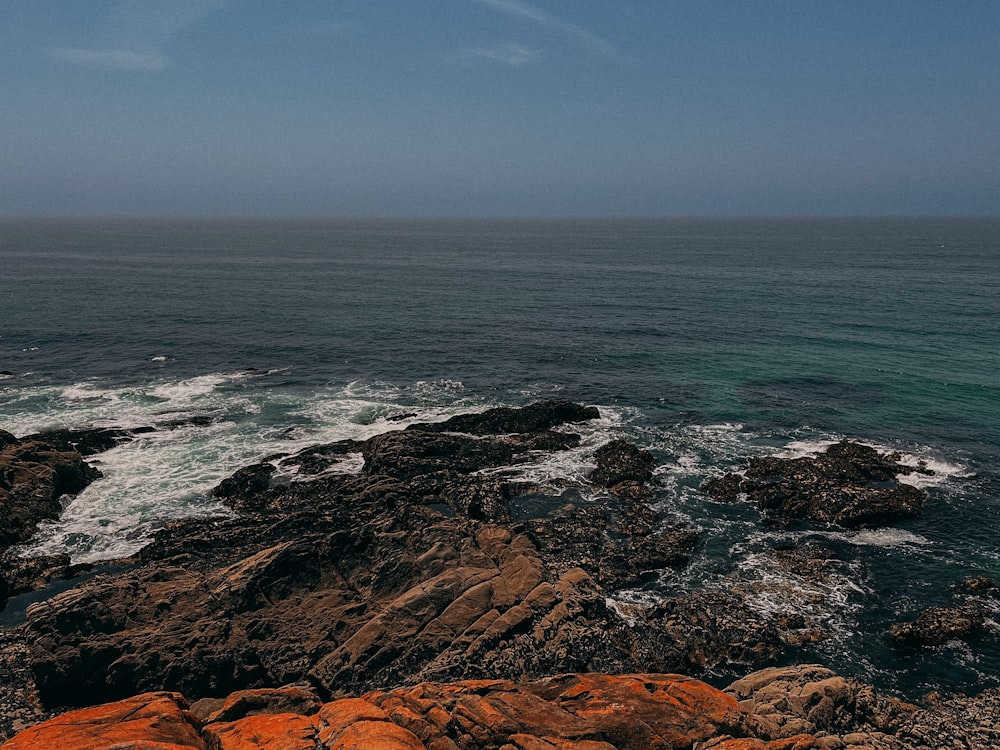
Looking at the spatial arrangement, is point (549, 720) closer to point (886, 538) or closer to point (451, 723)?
point (451, 723)

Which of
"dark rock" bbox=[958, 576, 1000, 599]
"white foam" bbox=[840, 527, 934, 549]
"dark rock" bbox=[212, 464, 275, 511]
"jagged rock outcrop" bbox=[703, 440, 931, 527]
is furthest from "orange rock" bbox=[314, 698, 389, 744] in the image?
"dark rock" bbox=[958, 576, 1000, 599]

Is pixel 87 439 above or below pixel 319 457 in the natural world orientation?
above

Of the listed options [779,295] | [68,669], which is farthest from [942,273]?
[68,669]

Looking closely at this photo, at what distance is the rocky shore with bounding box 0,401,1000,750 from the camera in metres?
20.0

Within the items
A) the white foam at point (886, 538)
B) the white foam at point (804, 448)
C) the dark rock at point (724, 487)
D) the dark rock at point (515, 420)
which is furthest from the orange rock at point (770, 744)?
the dark rock at point (515, 420)

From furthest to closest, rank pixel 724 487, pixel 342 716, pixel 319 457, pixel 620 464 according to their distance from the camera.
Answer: pixel 319 457 → pixel 620 464 → pixel 724 487 → pixel 342 716

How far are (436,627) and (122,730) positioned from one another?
12781 mm

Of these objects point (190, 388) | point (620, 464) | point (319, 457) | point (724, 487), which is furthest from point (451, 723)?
point (190, 388)

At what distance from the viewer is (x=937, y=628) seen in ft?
95.2

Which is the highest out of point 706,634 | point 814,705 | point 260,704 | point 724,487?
point 724,487

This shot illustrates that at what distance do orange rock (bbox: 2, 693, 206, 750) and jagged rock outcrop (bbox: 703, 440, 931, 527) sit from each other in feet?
117

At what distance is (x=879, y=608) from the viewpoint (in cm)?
3155

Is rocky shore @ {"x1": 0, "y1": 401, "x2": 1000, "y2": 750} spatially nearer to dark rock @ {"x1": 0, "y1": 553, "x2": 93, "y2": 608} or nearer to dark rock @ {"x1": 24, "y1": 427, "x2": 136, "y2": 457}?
dark rock @ {"x1": 0, "y1": 553, "x2": 93, "y2": 608}

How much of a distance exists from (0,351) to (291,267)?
316ft
